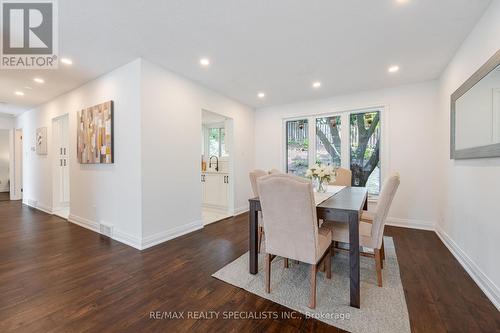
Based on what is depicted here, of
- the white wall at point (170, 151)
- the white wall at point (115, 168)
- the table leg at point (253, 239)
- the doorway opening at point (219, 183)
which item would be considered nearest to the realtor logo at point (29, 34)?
the white wall at point (115, 168)

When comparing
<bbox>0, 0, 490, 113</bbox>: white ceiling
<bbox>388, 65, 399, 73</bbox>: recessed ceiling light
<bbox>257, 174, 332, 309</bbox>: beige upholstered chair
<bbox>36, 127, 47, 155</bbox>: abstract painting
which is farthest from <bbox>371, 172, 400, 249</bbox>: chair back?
<bbox>36, 127, 47, 155</bbox>: abstract painting

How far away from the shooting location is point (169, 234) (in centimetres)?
320

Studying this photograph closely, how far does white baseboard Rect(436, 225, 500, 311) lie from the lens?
176cm

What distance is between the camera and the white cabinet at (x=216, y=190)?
194 inches

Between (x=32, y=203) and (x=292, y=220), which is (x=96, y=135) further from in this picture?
(x=32, y=203)

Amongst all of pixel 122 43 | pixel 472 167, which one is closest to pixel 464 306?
pixel 472 167

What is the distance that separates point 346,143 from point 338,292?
3.20 metres

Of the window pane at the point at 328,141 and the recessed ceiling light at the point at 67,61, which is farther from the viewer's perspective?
the window pane at the point at 328,141

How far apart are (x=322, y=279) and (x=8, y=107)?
26.1 feet

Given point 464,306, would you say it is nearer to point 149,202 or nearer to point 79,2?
point 149,202

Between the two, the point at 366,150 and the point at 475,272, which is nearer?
the point at 475,272

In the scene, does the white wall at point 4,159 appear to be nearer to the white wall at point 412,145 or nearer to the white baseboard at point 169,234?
the white baseboard at point 169,234

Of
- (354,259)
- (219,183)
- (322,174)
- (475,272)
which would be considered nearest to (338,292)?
(354,259)

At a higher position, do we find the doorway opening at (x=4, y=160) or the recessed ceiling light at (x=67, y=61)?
the recessed ceiling light at (x=67, y=61)
